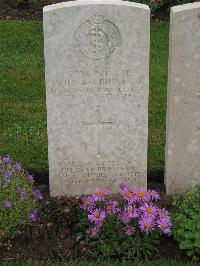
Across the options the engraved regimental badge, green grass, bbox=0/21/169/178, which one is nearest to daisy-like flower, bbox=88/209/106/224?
the engraved regimental badge

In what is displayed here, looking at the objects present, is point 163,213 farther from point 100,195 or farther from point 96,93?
point 96,93

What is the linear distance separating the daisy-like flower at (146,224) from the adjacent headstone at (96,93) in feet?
2.40

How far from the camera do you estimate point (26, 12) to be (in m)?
10.7

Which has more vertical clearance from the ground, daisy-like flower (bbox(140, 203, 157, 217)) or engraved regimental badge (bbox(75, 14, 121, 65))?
engraved regimental badge (bbox(75, 14, 121, 65))

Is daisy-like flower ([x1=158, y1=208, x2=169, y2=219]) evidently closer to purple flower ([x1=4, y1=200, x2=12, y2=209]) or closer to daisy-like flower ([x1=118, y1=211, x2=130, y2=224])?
daisy-like flower ([x1=118, y1=211, x2=130, y2=224])

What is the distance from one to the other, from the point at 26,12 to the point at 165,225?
687 centimetres

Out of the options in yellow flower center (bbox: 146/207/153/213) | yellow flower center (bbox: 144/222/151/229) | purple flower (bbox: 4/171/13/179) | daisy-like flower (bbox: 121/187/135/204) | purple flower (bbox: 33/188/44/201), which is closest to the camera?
yellow flower center (bbox: 144/222/151/229)

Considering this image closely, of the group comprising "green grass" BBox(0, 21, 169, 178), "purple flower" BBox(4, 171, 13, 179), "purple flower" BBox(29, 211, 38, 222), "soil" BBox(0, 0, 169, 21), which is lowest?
"purple flower" BBox(29, 211, 38, 222)

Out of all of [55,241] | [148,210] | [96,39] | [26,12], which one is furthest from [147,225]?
[26,12]

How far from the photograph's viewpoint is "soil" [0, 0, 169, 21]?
34.3ft

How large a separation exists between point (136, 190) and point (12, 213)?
3.60 feet

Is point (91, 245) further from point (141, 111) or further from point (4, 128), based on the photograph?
point (4, 128)

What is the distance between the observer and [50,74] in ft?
16.4

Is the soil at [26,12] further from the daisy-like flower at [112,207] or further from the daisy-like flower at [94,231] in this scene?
the daisy-like flower at [94,231]
